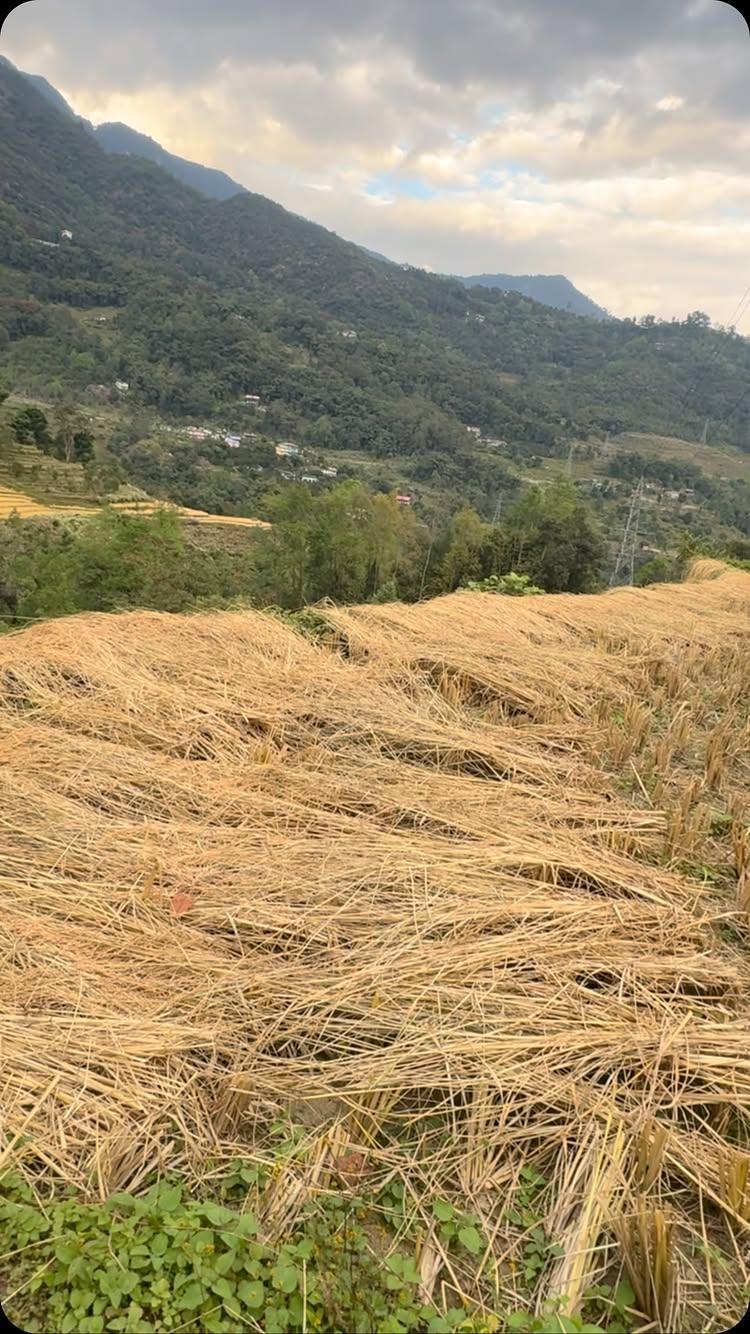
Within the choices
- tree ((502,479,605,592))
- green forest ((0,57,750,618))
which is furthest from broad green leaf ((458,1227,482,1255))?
tree ((502,479,605,592))

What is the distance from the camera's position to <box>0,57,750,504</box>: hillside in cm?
5962

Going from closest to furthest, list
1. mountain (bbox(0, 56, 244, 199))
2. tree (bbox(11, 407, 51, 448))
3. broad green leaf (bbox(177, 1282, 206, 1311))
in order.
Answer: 1. broad green leaf (bbox(177, 1282, 206, 1311))
2. tree (bbox(11, 407, 51, 448))
3. mountain (bbox(0, 56, 244, 199))

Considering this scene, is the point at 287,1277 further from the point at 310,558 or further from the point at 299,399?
the point at 299,399

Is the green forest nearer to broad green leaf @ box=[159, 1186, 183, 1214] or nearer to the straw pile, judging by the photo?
the straw pile

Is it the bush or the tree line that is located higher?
the bush

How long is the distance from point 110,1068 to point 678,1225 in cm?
104

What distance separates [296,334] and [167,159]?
15992 cm

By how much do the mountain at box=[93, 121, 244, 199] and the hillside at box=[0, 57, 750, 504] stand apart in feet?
248

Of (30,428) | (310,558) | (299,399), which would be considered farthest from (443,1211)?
(299,399)

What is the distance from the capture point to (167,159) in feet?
614

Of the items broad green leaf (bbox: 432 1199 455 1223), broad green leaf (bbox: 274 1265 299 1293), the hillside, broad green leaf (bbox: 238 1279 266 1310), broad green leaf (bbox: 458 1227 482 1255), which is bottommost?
broad green leaf (bbox: 238 1279 266 1310)

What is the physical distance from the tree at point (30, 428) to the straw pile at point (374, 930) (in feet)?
130

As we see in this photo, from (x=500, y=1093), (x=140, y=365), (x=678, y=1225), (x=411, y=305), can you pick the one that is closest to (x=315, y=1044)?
(x=500, y=1093)

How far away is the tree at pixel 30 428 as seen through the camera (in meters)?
36.9
